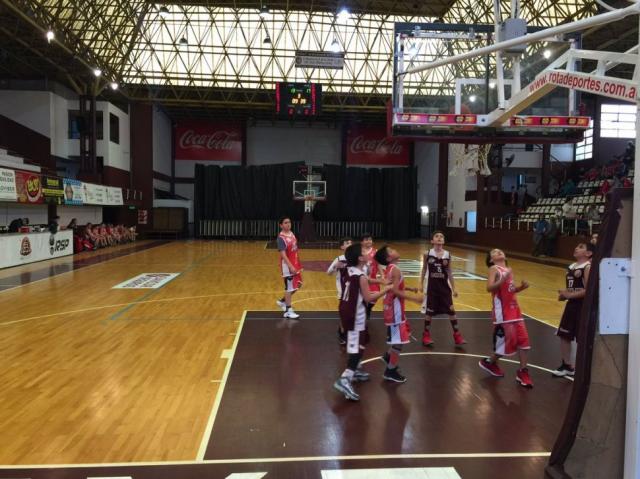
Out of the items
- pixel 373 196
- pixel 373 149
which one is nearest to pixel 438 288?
pixel 373 196

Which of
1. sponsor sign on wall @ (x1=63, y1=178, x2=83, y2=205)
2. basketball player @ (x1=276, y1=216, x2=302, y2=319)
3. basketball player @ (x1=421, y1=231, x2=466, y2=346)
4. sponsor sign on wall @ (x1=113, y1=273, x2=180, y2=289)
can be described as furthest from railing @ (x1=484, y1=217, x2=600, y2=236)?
sponsor sign on wall @ (x1=63, y1=178, x2=83, y2=205)

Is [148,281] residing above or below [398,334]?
below

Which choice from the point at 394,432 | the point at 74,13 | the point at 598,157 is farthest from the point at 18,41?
the point at 598,157

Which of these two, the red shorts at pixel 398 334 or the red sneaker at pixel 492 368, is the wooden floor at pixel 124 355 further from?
the red shorts at pixel 398 334

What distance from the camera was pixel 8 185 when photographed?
1509cm

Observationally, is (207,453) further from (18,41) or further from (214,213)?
(214,213)

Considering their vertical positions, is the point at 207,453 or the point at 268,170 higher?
the point at 268,170

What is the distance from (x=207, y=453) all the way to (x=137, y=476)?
52 centimetres

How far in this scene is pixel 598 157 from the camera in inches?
982

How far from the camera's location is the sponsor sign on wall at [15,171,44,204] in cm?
1580

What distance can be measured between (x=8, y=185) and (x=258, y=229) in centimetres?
1923

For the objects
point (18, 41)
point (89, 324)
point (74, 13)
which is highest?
point (74, 13)

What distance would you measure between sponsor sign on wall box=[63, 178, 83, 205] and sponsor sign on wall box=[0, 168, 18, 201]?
3.61 m

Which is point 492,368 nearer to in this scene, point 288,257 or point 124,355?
point 288,257
